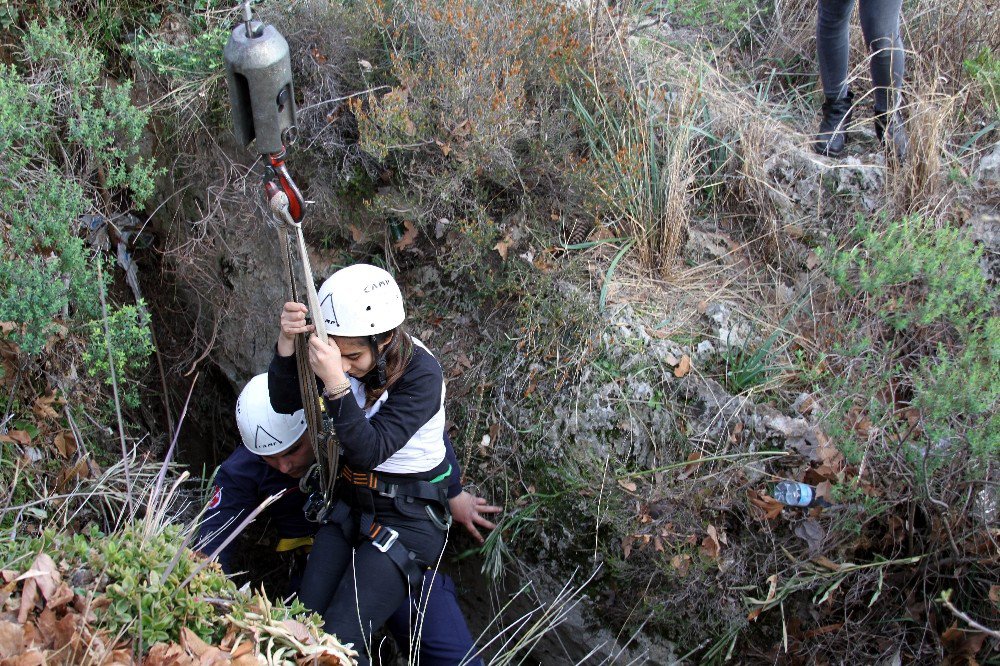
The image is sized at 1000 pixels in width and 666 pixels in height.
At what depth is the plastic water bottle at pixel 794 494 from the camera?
347cm

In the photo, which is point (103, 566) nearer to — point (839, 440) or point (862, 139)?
point (839, 440)

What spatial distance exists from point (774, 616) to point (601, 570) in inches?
30.4

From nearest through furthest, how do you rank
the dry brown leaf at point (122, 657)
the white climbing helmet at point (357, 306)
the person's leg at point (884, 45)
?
1. the dry brown leaf at point (122, 657)
2. the white climbing helmet at point (357, 306)
3. the person's leg at point (884, 45)

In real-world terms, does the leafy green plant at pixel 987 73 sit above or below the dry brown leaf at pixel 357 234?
above

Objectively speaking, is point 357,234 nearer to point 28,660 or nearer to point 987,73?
point 28,660

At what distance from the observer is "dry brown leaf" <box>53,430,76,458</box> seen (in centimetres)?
365

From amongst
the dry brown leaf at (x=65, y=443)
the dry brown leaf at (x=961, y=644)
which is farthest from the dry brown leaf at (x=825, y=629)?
the dry brown leaf at (x=65, y=443)

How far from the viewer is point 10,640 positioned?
167 centimetres

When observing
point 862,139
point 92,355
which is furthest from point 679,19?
point 92,355

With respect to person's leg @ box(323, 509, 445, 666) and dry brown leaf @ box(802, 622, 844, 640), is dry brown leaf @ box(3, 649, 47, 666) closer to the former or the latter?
person's leg @ box(323, 509, 445, 666)

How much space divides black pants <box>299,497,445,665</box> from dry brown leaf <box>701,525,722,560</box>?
3.80ft

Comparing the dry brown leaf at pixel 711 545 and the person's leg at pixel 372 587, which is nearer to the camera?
the person's leg at pixel 372 587

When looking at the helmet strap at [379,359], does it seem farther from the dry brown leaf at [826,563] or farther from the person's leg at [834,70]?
the person's leg at [834,70]

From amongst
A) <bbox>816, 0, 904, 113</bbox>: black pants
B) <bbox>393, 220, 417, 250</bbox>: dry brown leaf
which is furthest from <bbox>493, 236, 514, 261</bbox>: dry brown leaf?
<bbox>816, 0, 904, 113</bbox>: black pants
